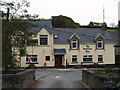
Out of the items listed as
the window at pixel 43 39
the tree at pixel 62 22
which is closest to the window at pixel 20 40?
the window at pixel 43 39

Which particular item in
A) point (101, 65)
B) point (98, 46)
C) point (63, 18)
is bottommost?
point (101, 65)

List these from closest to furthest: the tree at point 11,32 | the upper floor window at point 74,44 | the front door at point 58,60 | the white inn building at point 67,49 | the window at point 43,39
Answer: the tree at point 11,32 → the window at point 43,39 → the white inn building at point 67,49 → the front door at point 58,60 → the upper floor window at point 74,44

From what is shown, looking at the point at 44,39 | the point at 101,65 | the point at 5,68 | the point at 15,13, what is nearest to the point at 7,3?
the point at 15,13

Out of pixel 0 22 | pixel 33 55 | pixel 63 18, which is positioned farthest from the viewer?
pixel 63 18

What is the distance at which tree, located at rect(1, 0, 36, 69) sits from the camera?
15.8 meters

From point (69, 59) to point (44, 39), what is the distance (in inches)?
218

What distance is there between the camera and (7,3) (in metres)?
17.1

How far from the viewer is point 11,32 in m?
16.2

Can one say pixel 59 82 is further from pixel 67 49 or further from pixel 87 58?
pixel 87 58

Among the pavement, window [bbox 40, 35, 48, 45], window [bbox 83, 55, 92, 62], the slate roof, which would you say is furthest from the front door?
the pavement

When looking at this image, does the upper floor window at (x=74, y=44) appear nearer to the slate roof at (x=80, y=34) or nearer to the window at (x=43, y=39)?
the slate roof at (x=80, y=34)

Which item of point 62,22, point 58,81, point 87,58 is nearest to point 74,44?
point 87,58

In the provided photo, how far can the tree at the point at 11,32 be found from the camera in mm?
15812

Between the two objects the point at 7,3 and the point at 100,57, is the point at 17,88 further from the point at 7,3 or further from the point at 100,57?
the point at 100,57
